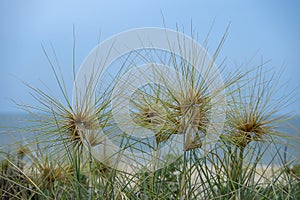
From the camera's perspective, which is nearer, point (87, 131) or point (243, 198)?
point (87, 131)

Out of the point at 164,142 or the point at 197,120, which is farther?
the point at 164,142

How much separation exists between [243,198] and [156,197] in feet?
0.72

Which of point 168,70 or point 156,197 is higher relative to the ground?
point 168,70

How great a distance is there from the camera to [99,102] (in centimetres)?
93

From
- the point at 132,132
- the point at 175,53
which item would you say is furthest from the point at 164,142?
the point at 175,53

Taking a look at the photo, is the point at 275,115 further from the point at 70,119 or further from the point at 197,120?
the point at 70,119

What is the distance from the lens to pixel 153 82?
3.43 feet

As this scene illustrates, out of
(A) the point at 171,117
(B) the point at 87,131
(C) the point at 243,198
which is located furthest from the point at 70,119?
(C) the point at 243,198

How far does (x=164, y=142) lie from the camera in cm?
102

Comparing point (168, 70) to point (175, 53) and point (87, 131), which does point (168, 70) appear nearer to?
point (175, 53)

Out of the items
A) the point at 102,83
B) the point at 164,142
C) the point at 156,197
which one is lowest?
the point at 156,197

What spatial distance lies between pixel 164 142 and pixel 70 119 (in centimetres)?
24

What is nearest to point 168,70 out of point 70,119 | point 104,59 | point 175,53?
point 175,53

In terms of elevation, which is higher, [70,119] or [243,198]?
[70,119]
